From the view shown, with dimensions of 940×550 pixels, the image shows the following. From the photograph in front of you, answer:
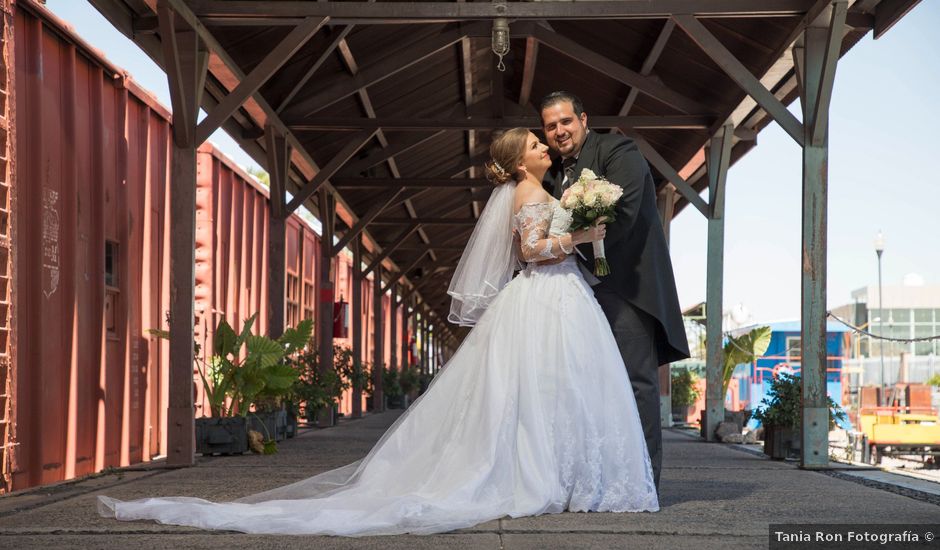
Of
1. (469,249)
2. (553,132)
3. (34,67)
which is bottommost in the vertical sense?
(469,249)

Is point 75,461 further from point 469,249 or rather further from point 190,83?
point 469,249

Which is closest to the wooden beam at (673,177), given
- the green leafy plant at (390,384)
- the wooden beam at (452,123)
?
the wooden beam at (452,123)

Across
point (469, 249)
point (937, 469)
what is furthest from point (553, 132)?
point (937, 469)

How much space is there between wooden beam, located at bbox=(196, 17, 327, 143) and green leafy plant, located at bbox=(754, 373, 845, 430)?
458 centimetres

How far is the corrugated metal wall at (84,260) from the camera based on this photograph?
7047 mm

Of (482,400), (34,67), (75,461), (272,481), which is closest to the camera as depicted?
(482,400)

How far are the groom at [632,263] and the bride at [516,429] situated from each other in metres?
0.15

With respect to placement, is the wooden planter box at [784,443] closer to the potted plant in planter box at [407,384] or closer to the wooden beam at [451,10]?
the wooden beam at [451,10]

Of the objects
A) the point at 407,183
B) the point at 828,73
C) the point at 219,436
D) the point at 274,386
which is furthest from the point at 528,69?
the point at 219,436

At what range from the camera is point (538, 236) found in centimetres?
500

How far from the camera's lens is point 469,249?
543cm

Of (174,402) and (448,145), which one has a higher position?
(448,145)

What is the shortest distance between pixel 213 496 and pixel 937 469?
13913 millimetres

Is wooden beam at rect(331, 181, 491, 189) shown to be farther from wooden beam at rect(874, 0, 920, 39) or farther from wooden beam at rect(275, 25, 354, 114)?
wooden beam at rect(874, 0, 920, 39)
